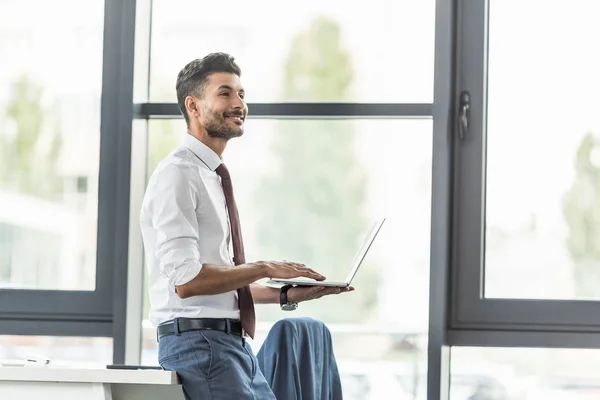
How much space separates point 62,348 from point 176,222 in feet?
4.02

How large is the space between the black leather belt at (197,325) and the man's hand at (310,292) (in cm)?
26

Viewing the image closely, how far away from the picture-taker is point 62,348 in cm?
326

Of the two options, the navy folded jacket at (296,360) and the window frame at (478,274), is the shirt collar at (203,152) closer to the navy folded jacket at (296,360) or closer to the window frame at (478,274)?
the navy folded jacket at (296,360)

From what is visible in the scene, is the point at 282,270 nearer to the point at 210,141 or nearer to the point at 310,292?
the point at 310,292

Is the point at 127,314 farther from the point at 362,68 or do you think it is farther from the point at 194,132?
the point at 362,68

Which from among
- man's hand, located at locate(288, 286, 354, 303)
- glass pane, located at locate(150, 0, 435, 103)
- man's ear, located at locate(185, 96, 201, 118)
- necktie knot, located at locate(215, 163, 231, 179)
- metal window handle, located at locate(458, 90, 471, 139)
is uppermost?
glass pane, located at locate(150, 0, 435, 103)

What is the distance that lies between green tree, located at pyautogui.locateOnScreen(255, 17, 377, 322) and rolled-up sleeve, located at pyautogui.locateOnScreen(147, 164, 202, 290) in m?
0.91

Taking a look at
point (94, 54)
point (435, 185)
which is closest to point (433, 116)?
point (435, 185)

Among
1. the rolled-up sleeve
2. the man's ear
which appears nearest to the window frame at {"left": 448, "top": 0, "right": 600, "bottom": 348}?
the man's ear

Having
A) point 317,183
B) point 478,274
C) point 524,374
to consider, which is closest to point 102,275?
point 317,183

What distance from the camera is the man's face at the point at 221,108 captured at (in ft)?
8.28

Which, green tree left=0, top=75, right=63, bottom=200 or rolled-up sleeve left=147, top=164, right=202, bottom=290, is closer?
rolled-up sleeve left=147, top=164, right=202, bottom=290

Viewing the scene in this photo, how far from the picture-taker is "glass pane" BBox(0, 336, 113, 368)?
3.24m

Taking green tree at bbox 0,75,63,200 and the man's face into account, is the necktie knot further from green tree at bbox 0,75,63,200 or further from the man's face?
green tree at bbox 0,75,63,200
